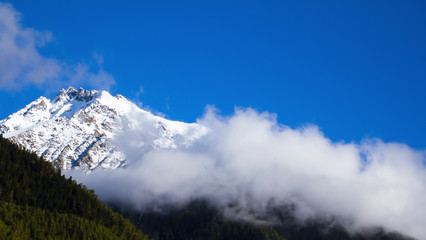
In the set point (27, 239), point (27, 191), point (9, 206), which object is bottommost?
point (27, 239)

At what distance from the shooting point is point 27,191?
190125 mm

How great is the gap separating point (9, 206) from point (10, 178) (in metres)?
44.3

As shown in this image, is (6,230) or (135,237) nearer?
(6,230)

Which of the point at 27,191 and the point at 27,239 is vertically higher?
the point at 27,191

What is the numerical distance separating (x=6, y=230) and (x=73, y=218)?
55.1m

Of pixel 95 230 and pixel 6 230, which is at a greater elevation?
pixel 95 230

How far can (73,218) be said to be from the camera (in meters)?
181

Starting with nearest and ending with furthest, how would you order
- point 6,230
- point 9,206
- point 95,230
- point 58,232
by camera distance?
1. point 6,230
2. point 58,232
3. point 9,206
4. point 95,230

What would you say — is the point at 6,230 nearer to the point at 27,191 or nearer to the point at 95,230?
the point at 95,230

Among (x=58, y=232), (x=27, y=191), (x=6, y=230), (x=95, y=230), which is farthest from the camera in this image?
(x=27, y=191)

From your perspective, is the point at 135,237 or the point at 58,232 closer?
the point at 58,232

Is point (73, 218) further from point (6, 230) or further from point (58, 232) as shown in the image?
point (6, 230)

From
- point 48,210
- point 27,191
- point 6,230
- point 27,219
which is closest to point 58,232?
point 27,219

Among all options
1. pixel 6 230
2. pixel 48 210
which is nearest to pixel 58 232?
pixel 6 230
